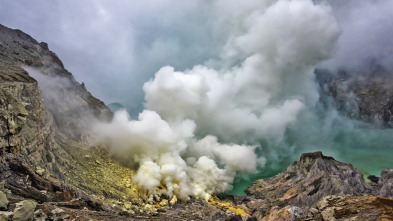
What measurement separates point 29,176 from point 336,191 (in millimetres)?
58490

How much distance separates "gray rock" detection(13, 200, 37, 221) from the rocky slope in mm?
59

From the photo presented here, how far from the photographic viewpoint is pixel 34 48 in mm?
65562

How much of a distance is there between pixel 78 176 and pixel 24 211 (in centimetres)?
2750

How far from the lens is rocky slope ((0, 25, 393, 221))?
1711cm

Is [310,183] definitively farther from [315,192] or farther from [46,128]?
[46,128]

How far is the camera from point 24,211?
1382 centimetres

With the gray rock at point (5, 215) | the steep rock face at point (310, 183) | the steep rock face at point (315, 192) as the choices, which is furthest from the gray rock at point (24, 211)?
the steep rock face at point (310, 183)

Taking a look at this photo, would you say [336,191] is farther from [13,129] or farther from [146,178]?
[13,129]

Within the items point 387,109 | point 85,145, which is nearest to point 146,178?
point 85,145

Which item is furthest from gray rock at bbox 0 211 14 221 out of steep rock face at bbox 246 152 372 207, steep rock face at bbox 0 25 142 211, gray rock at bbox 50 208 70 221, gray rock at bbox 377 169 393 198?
gray rock at bbox 377 169 393 198

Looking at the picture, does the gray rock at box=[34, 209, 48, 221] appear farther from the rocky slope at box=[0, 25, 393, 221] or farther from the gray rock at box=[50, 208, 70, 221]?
the gray rock at box=[50, 208, 70, 221]

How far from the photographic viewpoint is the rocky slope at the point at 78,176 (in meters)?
17.1

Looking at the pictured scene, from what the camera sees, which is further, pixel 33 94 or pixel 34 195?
pixel 33 94

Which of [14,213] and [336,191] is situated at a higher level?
[336,191]
